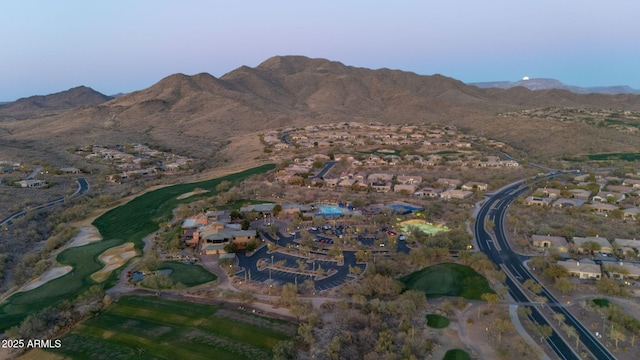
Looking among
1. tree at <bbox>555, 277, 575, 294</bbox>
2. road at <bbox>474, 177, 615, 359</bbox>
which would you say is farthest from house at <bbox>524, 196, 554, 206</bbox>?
tree at <bbox>555, 277, 575, 294</bbox>

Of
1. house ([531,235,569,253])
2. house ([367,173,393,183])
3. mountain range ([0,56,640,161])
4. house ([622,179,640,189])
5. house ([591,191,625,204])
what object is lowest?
house ([531,235,569,253])

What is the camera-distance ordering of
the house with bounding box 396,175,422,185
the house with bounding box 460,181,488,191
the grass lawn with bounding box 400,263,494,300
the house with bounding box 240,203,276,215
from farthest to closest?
the house with bounding box 396,175,422,185 < the house with bounding box 460,181,488,191 < the house with bounding box 240,203,276,215 < the grass lawn with bounding box 400,263,494,300

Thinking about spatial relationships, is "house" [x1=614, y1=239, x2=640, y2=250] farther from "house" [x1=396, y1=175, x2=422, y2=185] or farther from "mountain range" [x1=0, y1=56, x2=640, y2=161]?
"mountain range" [x1=0, y1=56, x2=640, y2=161]

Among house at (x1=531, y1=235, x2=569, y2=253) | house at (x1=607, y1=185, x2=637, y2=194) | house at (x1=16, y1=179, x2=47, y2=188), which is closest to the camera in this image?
house at (x1=531, y1=235, x2=569, y2=253)

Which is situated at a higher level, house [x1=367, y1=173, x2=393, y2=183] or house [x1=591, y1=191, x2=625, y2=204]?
house [x1=367, y1=173, x2=393, y2=183]

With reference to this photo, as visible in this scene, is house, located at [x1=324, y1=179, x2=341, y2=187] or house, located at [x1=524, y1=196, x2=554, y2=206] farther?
house, located at [x1=324, y1=179, x2=341, y2=187]

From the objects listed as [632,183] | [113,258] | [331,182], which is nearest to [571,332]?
[113,258]

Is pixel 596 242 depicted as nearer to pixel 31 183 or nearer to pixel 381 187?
pixel 381 187
